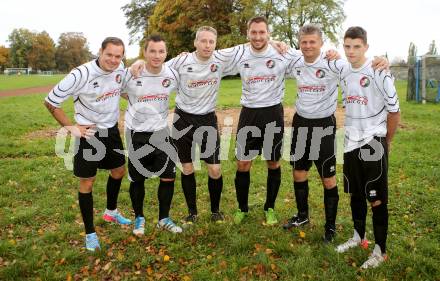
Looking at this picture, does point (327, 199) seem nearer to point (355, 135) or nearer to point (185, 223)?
point (355, 135)

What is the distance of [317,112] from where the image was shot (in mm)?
5238

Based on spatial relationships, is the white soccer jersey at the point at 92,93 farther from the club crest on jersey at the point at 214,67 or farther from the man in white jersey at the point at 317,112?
the man in white jersey at the point at 317,112

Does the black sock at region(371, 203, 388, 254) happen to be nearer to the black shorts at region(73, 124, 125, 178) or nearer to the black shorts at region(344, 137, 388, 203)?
the black shorts at region(344, 137, 388, 203)

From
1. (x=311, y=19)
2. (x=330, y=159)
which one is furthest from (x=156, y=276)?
(x=311, y=19)

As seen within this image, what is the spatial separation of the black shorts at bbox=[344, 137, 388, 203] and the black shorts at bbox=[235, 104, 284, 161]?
118 centimetres

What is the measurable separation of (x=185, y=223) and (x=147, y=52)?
8.00 feet

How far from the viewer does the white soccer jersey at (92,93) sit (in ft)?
16.2

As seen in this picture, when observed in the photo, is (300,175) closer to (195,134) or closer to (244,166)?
(244,166)

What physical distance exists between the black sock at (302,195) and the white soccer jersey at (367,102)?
1140 mm

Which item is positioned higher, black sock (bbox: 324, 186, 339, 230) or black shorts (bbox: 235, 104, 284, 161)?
black shorts (bbox: 235, 104, 284, 161)

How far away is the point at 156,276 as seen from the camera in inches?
182

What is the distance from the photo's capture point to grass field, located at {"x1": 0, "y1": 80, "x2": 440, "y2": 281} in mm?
4660


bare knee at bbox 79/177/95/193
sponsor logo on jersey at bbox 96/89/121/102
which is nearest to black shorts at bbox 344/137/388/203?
sponsor logo on jersey at bbox 96/89/121/102

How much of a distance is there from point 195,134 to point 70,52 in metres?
122
